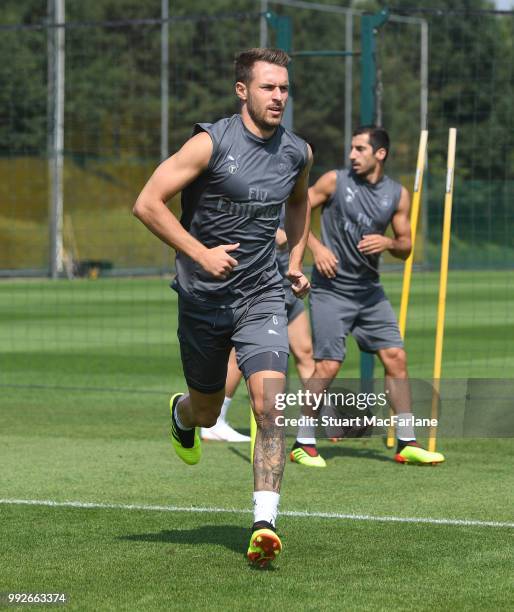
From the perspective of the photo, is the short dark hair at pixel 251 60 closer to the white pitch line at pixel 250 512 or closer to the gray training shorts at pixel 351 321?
the white pitch line at pixel 250 512

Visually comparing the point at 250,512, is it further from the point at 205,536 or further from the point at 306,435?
the point at 306,435

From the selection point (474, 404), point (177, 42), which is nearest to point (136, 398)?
point (474, 404)

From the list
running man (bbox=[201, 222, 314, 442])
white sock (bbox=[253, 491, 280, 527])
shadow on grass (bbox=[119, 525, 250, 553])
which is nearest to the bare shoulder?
white sock (bbox=[253, 491, 280, 527])

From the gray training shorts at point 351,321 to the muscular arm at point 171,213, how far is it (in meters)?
3.54

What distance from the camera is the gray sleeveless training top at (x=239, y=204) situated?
693 cm

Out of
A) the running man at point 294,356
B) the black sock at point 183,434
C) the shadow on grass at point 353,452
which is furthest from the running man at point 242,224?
the running man at point 294,356

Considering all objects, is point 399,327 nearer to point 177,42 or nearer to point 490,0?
point 177,42

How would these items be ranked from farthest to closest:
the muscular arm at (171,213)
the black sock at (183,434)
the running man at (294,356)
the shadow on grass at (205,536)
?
1. the running man at (294,356)
2. the black sock at (183,434)
3. the shadow on grass at (205,536)
4. the muscular arm at (171,213)

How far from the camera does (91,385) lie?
1479cm

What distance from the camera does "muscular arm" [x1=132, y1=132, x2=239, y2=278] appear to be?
665 centimetres

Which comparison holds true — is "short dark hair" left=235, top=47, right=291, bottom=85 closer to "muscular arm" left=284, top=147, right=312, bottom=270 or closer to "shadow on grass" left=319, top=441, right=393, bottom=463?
"muscular arm" left=284, top=147, right=312, bottom=270

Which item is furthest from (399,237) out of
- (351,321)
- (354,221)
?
(351,321)

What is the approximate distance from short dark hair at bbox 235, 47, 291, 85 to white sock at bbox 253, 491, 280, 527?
195 cm

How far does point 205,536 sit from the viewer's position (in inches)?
285
